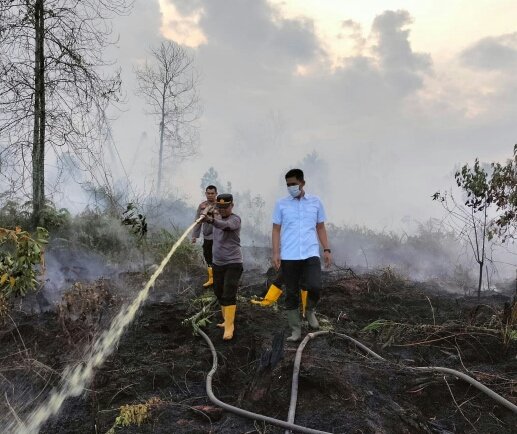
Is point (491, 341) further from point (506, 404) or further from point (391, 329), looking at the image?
point (506, 404)

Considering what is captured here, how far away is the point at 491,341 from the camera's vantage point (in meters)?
5.43

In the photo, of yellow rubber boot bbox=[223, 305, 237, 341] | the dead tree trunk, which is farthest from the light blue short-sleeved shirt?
the dead tree trunk

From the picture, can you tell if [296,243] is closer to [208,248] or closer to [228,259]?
[228,259]

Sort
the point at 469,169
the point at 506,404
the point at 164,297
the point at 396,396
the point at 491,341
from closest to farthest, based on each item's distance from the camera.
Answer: the point at 506,404 → the point at 396,396 → the point at 491,341 → the point at 164,297 → the point at 469,169

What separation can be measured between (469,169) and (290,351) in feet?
21.0

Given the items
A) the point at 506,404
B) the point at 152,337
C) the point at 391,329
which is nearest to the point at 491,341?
the point at 391,329

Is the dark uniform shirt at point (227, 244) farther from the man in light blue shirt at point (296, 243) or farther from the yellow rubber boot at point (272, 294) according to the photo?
the yellow rubber boot at point (272, 294)

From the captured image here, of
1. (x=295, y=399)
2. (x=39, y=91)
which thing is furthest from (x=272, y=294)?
(x=39, y=91)

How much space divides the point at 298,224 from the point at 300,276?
0.60 metres

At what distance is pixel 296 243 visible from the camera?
17.0 feet

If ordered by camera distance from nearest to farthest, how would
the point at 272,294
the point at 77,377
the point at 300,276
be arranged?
1. the point at 77,377
2. the point at 300,276
3. the point at 272,294

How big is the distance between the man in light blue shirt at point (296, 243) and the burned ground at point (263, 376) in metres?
0.52

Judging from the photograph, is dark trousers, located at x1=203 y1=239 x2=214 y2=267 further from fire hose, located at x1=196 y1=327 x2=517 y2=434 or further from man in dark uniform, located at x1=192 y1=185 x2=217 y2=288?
fire hose, located at x1=196 y1=327 x2=517 y2=434

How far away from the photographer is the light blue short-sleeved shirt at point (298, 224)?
5178 millimetres
